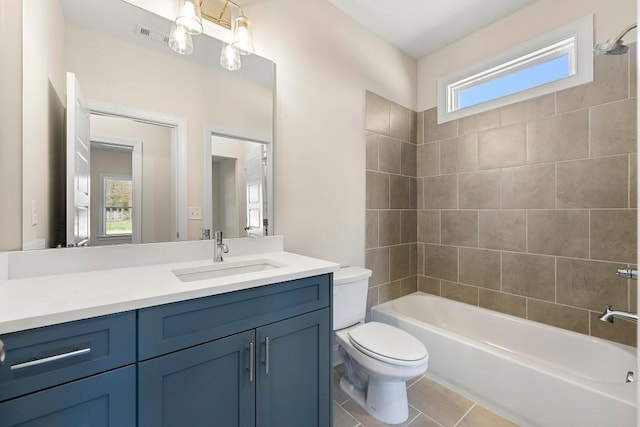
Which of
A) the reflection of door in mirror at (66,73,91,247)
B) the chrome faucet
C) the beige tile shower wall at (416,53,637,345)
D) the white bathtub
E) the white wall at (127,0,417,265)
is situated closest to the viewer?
the reflection of door in mirror at (66,73,91,247)

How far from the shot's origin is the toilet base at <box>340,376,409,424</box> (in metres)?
1.59

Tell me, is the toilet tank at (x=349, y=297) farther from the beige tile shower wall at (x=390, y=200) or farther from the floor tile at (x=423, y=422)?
the floor tile at (x=423, y=422)

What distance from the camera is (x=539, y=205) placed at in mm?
2023

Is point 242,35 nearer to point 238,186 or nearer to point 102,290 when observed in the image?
point 238,186

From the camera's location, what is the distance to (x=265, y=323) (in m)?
1.10

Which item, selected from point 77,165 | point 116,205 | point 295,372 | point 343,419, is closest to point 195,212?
point 116,205

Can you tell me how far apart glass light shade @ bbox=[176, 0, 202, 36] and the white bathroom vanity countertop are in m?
1.19

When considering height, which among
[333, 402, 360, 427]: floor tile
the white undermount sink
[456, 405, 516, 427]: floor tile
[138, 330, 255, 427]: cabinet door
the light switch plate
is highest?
the light switch plate

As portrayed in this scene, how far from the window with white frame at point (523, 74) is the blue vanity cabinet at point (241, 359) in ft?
6.84

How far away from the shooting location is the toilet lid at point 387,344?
4.84ft

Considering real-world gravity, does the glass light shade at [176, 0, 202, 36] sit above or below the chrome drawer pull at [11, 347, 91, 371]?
above

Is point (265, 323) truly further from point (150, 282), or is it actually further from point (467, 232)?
point (467, 232)

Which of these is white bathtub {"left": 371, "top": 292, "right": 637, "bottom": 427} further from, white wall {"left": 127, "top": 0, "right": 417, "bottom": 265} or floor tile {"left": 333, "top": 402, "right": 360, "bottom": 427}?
white wall {"left": 127, "top": 0, "right": 417, "bottom": 265}

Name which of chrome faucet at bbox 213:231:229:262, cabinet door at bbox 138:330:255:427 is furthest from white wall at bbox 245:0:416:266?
cabinet door at bbox 138:330:255:427
